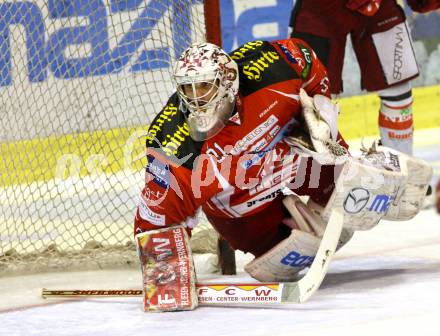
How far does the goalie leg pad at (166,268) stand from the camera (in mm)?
2699

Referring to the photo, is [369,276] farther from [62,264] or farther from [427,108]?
[427,108]

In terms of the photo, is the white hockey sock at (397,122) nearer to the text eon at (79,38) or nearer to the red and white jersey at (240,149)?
the text eon at (79,38)

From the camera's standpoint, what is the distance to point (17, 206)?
4066 millimetres

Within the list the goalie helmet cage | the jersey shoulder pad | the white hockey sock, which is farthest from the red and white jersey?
the white hockey sock

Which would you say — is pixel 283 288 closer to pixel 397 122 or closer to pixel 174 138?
pixel 174 138

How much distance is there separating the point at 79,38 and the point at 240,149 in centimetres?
153

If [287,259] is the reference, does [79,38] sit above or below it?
above

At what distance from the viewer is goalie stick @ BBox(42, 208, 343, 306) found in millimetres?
2668

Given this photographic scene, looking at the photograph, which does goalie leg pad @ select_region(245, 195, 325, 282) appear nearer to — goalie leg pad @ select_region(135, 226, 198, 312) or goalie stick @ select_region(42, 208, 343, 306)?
goalie stick @ select_region(42, 208, 343, 306)

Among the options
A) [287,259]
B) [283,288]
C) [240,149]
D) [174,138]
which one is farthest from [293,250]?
[174,138]

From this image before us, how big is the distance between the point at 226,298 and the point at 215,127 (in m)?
0.44

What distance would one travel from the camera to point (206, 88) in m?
2.62

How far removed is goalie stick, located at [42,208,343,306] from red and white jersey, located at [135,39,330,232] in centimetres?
22

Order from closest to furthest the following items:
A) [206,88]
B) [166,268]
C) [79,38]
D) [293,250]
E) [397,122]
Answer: [206,88]
[166,268]
[293,250]
[79,38]
[397,122]
